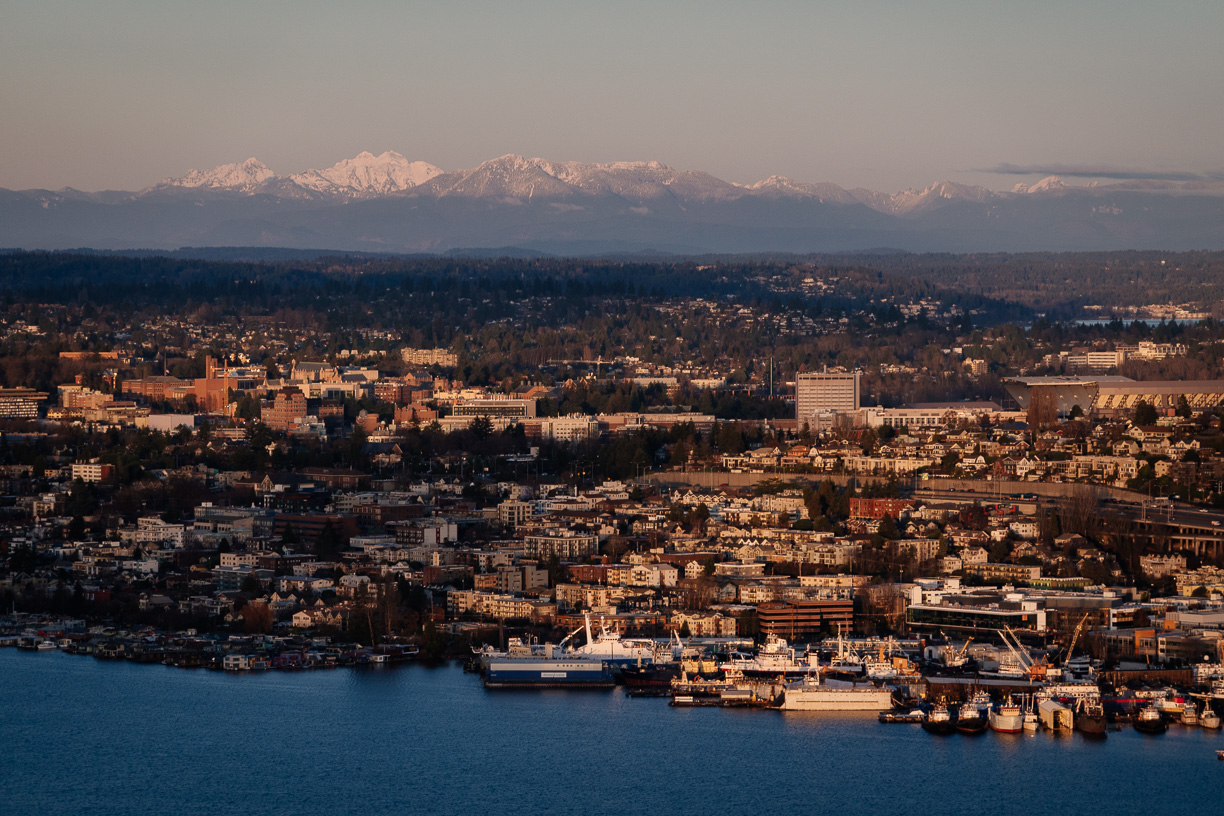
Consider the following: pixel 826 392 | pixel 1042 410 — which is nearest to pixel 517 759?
pixel 1042 410

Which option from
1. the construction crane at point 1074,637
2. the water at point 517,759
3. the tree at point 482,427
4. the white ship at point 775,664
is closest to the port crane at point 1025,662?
the construction crane at point 1074,637

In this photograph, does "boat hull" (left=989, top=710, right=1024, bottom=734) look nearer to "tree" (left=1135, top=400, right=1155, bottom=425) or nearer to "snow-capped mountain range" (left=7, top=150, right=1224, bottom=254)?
"tree" (left=1135, top=400, right=1155, bottom=425)

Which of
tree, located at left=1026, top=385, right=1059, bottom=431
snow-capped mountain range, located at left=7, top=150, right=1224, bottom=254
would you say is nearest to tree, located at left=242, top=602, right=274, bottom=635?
tree, located at left=1026, top=385, right=1059, bottom=431

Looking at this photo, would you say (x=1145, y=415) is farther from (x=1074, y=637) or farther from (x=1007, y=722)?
(x=1007, y=722)

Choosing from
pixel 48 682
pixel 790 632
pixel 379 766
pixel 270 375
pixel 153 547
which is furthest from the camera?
pixel 270 375

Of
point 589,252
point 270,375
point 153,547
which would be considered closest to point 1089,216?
point 589,252

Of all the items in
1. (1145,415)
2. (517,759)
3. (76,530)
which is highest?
(1145,415)

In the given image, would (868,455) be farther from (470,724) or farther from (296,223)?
(296,223)
